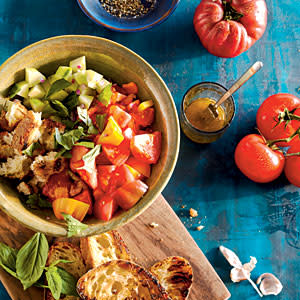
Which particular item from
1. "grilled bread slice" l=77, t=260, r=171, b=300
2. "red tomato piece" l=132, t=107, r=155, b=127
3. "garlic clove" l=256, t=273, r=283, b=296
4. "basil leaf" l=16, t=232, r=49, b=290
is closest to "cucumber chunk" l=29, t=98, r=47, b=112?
"red tomato piece" l=132, t=107, r=155, b=127

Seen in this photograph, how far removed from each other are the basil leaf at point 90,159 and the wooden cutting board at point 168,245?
1.70ft

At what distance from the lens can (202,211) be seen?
89.2 inches

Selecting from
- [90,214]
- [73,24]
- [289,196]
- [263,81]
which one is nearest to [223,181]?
[289,196]

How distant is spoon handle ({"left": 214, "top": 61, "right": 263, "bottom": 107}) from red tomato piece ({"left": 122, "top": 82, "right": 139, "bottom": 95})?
1.60 feet

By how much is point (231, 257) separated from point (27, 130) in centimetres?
133

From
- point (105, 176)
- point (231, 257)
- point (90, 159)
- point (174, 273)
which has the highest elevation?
point (90, 159)

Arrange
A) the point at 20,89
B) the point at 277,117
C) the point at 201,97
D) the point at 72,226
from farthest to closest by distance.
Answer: the point at 201,97
the point at 277,117
the point at 20,89
the point at 72,226

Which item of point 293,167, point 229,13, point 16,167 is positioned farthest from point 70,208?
point 229,13

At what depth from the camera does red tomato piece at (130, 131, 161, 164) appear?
68.9 inches

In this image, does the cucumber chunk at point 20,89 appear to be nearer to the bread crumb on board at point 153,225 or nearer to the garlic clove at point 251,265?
the bread crumb on board at point 153,225

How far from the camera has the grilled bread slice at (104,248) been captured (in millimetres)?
1964

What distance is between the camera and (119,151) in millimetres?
1784

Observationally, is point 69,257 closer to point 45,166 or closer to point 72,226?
point 72,226

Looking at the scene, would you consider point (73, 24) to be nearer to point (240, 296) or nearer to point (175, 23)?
point (175, 23)
